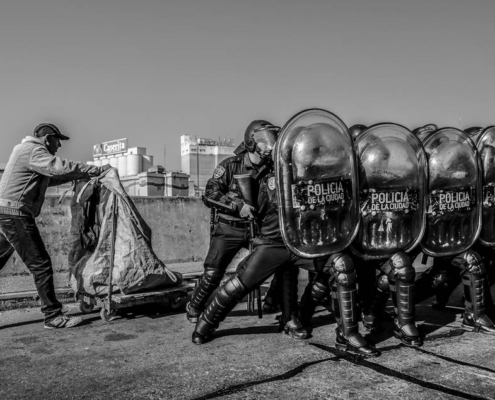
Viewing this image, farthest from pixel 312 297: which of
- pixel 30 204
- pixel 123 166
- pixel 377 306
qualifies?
pixel 123 166

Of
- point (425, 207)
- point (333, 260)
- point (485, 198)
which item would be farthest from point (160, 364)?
point (485, 198)

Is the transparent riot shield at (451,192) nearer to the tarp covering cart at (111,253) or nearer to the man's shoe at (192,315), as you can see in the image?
the man's shoe at (192,315)

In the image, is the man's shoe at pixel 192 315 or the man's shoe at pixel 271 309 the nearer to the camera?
the man's shoe at pixel 192 315

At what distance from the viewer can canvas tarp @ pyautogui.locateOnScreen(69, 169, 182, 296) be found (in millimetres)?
5445

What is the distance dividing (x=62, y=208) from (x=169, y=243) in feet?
6.53

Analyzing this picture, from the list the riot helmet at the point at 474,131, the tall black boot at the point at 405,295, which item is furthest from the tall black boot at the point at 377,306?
the riot helmet at the point at 474,131

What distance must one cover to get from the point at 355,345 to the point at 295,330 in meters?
0.76

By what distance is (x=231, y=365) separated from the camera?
383 cm

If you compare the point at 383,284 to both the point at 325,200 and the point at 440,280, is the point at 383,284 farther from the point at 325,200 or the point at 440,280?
the point at 325,200

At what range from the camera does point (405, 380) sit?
11.3 ft

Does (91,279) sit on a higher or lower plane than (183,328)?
higher

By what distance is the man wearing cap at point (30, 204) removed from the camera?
4988mm

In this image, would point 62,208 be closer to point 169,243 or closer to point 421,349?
point 169,243

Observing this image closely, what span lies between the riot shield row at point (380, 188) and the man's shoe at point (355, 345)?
696 mm
